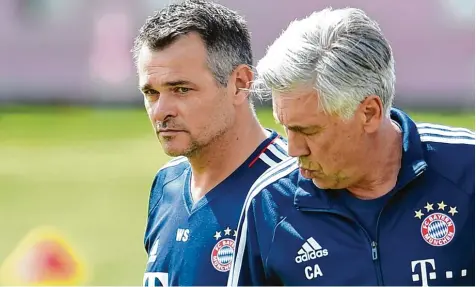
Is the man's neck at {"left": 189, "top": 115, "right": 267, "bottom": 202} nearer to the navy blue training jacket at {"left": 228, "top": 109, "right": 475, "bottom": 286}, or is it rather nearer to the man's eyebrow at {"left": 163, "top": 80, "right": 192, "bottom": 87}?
the man's eyebrow at {"left": 163, "top": 80, "right": 192, "bottom": 87}

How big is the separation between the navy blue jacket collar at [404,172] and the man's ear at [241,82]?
751 millimetres

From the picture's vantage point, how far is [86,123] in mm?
19547

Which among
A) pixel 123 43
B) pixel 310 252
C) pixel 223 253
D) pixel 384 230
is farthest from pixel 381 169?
pixel 123 43

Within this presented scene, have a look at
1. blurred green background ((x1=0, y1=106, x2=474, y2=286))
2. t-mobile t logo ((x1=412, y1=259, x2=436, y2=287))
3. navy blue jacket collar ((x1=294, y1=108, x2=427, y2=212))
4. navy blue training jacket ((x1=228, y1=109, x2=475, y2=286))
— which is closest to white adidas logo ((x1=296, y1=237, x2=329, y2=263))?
navy blue training jacket ((x1=228, y1=109, x2=475, y2=286))

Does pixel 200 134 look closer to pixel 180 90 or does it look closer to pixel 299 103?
pixel 180 90

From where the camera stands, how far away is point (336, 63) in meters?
3.09

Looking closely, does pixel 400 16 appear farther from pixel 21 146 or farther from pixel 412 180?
pixel 412 180

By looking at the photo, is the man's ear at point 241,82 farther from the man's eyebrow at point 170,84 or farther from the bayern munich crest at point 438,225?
the bayern munich crest at point 438,225

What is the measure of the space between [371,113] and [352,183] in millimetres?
205

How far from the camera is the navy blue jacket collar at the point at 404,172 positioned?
316 cm

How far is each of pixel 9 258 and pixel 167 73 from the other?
540 cm

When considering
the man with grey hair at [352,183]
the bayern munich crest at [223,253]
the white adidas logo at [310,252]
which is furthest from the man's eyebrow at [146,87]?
the white adidas logo at [310,252]

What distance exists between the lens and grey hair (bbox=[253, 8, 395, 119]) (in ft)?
10.1

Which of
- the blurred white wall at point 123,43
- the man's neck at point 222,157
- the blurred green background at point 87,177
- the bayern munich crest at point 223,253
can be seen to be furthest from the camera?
the blurred white wall at point 123,43
